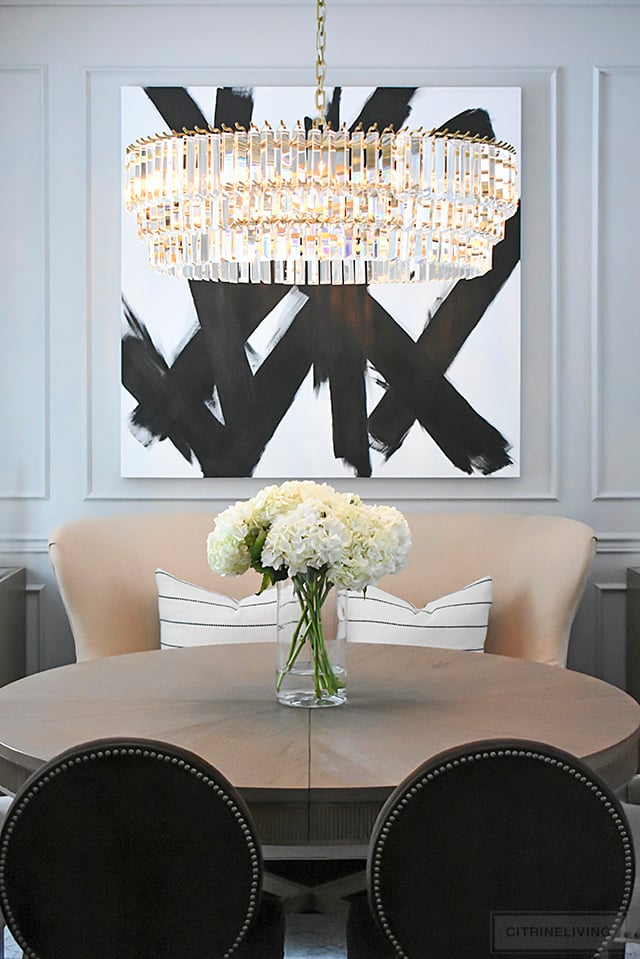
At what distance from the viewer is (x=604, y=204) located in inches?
140

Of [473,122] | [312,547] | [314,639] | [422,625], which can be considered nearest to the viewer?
[312,547]

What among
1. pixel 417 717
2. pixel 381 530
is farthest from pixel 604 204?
pixel 417 717

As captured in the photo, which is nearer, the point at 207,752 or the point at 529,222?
the point at 207,752

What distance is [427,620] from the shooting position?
308 centimetres

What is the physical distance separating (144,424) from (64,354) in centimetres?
36

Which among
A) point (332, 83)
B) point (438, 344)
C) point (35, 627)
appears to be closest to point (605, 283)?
point (438, 344)

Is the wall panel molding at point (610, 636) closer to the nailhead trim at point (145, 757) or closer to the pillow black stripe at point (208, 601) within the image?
the pillow black stripe at point (208, 601)

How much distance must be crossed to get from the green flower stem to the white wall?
1496mm

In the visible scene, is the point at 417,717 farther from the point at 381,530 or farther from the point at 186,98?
the point at 186,98

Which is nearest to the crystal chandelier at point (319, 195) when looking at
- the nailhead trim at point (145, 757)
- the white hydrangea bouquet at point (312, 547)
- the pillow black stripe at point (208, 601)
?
the white hydrangea bouquet at point (312, 547)

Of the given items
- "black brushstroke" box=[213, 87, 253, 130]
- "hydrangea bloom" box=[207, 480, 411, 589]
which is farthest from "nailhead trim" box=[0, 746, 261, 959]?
"black brushstroke" box=[213, 87, 253, 130]

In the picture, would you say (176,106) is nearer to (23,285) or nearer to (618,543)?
(23,285)

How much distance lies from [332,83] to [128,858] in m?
2.81

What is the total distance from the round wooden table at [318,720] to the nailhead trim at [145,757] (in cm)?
17
